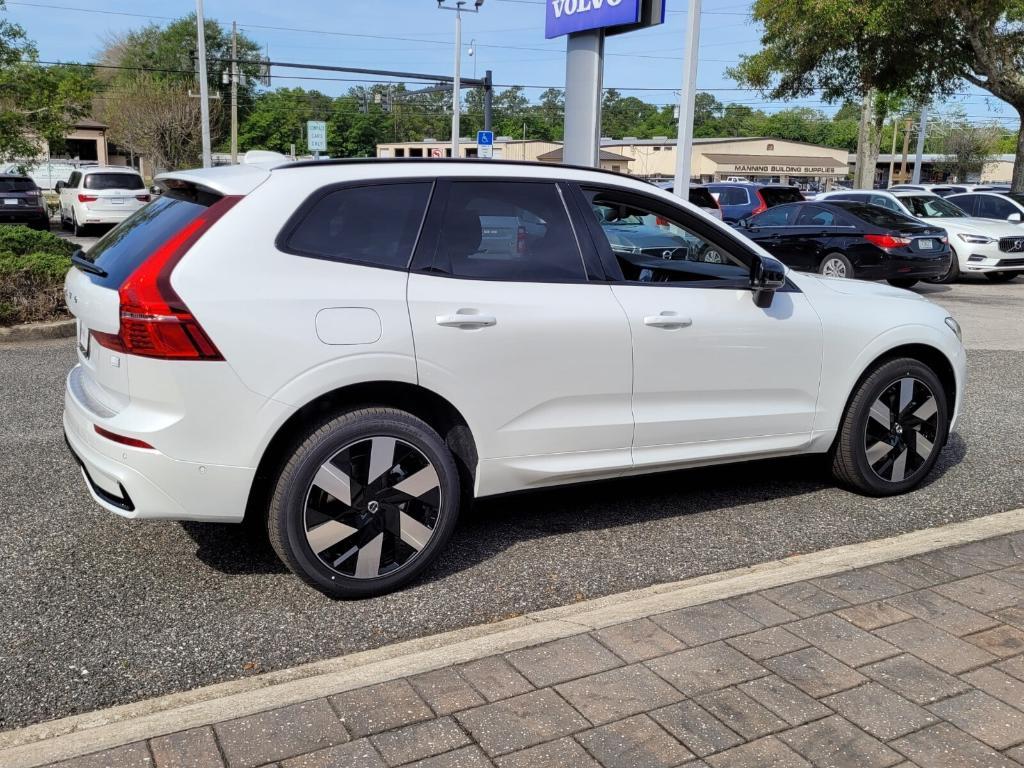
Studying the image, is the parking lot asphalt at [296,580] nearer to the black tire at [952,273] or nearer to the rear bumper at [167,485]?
the rear bumper at [167,485]

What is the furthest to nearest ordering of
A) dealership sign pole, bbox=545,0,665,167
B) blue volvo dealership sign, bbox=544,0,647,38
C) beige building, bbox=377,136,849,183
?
beige building, bbox=377,136,849,183 < dealership sign pole, bbox=545,0,665,167 < blue volvo dealership sign, bbox=544,0,647,38

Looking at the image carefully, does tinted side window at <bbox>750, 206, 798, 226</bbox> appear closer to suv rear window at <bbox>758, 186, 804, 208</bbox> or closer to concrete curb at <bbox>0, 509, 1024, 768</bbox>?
suv rear window at <bbox>758, 186, 804, 208</bbox>

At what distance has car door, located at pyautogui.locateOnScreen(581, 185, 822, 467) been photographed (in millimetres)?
4352

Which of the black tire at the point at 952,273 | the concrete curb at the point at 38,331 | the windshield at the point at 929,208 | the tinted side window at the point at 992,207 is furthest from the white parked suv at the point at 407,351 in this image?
the tinted side window at the point at 992,207

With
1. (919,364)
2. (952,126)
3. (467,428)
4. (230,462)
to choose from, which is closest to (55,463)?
(230,462)

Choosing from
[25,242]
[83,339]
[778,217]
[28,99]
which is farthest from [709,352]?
[28,99]

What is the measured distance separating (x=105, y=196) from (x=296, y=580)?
2225cm

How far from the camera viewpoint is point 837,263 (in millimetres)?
14562

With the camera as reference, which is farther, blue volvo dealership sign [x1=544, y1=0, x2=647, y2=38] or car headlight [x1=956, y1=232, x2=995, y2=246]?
car headlight [x1=956, y1=232, x2=995, y2=246]

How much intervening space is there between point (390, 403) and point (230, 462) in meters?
0.68

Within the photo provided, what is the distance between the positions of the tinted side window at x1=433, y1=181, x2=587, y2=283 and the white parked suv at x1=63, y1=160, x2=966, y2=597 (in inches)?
0.4

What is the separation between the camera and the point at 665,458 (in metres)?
4.48

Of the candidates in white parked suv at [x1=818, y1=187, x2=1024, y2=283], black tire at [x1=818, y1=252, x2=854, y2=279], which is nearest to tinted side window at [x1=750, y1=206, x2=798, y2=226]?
black tire at [x1=818, y1=252, x2=854, y2=279]

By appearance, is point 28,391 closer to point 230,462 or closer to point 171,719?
point 230,462
